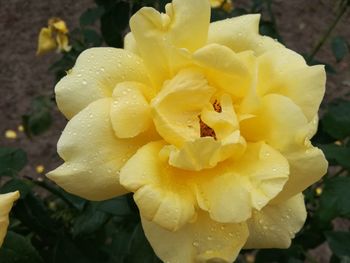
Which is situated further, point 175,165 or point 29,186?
point 29,186

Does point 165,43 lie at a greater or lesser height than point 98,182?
greater

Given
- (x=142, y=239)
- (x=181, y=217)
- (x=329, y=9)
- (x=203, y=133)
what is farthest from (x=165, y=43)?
(x=329, y=9)

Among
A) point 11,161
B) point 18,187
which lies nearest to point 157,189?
point 18,187

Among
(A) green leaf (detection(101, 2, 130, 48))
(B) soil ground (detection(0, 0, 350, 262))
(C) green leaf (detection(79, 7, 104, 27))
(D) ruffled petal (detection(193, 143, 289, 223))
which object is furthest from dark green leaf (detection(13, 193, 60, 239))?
(B) soil ground (detection(0, 0, 350, 262))

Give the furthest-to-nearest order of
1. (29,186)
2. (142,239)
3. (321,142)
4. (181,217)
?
(321,142) → (29,186) → (142,239) → (181,217)

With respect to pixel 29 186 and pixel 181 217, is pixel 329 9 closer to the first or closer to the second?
pixel 29 186

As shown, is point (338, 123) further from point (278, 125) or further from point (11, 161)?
point (11, 161)

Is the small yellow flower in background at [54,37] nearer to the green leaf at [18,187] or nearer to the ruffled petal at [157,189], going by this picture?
the green leaf at [18,187]

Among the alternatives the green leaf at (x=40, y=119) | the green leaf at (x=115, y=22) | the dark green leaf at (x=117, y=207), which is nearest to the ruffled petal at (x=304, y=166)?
the dark green leaf at (x=117, y=207)
